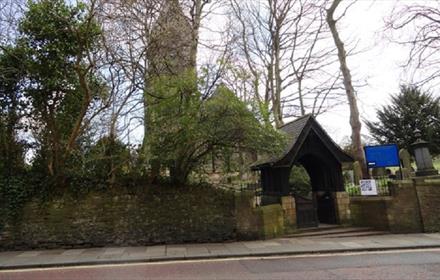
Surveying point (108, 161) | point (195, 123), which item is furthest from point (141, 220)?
point (195, 123)

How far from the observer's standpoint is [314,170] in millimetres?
14906

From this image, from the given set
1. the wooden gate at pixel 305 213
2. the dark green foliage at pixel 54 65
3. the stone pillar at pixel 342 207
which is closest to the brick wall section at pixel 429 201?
the stone pillar at pixel 342 207

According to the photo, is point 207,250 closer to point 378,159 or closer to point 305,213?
point 305,213

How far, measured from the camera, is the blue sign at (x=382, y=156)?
1350 centimetres

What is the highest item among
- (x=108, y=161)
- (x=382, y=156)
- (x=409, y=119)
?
(x=409, y=119)

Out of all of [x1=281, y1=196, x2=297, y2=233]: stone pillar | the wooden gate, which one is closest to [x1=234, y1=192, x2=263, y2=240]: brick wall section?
[x1=281, y1=196, x2=297, y2=233]: stone pillar

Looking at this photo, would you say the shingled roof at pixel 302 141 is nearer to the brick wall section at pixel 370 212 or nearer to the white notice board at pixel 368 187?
the white notice board at pixel 368 187

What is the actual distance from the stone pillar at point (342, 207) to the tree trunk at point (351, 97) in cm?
334

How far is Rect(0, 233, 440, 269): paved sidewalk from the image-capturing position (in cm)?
898

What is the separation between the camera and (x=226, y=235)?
459 inches

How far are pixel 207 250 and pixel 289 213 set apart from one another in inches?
156

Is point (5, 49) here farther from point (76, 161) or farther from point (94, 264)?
point (94, 264)

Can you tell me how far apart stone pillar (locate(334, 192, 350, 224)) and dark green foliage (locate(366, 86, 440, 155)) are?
49.3ft

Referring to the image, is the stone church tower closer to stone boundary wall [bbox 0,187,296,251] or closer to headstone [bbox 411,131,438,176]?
stone boundary wall [bbox 0,187,296,251]
